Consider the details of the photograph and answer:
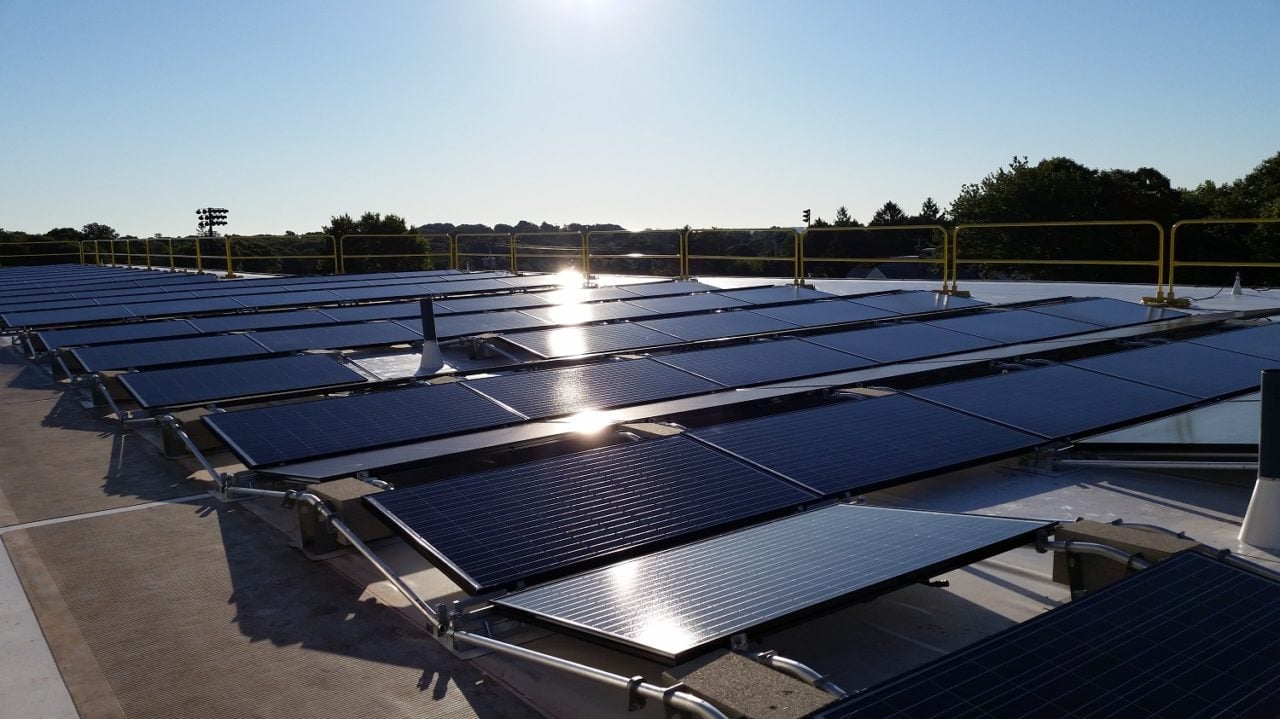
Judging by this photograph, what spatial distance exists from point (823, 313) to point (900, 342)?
3.00m

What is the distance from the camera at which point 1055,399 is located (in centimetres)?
748

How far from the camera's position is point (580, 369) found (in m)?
8.99

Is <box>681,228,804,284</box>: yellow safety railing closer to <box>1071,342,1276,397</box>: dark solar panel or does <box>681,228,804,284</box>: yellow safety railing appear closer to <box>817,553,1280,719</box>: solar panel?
<box>1071,342,1276,397</box>: dark solar panel

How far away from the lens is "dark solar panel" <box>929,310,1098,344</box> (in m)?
11.4

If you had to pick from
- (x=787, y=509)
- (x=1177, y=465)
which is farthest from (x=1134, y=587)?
(x=1177, y=465)

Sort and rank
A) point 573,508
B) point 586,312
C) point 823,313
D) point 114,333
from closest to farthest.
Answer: point 573,508 → point 114,333 → point 823,313 → point 586,312

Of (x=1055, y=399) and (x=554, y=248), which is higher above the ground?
(x=554, y=248)

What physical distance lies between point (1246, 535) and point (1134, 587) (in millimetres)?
1863

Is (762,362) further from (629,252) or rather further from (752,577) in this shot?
(629,252)

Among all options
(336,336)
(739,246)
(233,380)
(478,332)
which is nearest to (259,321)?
(336,336)

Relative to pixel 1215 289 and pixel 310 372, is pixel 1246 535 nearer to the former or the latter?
pixel 310 372

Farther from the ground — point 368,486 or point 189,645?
point 368,486

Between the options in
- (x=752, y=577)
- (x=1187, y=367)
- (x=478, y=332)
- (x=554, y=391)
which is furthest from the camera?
(x=478, y=332)

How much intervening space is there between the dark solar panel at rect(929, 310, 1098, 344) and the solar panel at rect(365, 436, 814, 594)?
680cm
